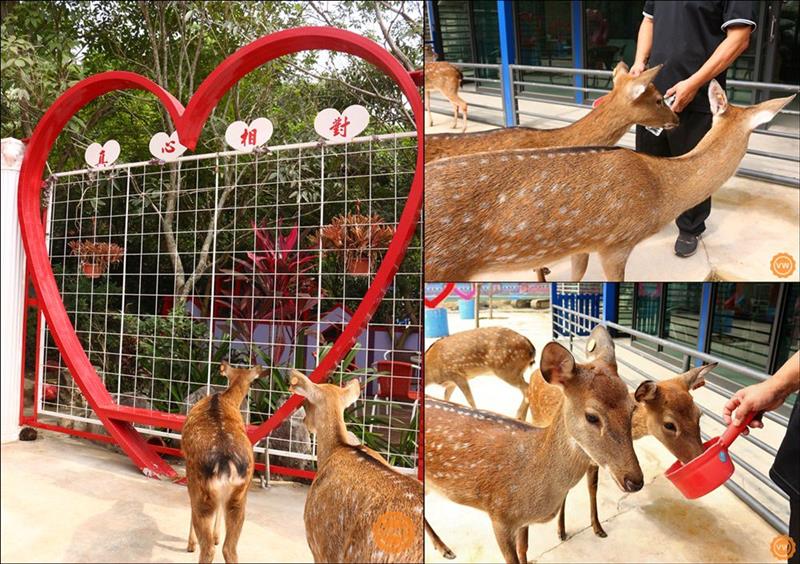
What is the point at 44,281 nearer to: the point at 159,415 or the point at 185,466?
the point at 159,415

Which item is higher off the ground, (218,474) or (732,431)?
(732,431)

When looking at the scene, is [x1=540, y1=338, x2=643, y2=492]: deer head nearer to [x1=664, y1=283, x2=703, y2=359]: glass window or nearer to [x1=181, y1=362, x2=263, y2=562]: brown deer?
[x1=664, y1=283, x2=703, y2=359]: glass window

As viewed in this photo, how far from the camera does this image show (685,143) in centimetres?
159

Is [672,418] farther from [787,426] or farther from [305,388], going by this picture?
[305,388]

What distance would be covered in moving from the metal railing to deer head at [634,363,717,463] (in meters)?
0.03

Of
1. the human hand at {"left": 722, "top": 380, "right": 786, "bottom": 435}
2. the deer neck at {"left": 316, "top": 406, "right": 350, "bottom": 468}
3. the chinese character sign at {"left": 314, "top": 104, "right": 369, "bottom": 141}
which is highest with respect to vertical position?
the chinese character sign at {"left": 314, "top": 104, "right": 369, "bottom": 141}

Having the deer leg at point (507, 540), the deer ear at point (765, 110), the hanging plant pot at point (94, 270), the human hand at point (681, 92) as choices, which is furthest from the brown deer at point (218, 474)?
the deer ear at point (765, 110)

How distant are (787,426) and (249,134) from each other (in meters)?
1.70

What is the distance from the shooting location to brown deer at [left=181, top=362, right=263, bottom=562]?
170 cm

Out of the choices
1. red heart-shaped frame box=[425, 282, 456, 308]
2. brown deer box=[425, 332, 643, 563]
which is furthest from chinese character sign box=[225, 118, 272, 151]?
brown deer box=[425, 332, 643, 563]

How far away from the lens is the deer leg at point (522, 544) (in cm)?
167

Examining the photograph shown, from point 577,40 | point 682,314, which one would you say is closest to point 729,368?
point 682,314

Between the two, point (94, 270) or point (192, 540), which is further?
point (94, 270)

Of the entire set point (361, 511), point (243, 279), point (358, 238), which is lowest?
point (361, 511)
